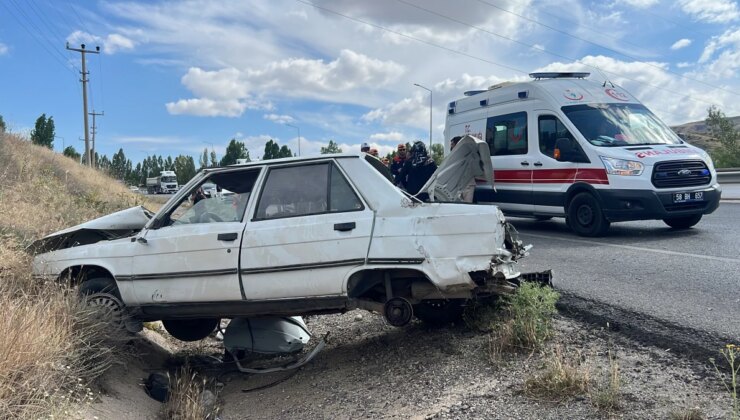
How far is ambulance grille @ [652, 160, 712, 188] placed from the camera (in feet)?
26.7

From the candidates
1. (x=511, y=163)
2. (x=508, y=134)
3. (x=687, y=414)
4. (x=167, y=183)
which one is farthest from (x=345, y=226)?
(x=167, y=183)

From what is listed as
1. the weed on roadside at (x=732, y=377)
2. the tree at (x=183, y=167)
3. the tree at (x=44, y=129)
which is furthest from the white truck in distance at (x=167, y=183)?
the weed on roadside at (x=732, y=377)

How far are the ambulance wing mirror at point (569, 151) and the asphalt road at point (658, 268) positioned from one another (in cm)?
137

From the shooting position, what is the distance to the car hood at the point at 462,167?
7.56 meters

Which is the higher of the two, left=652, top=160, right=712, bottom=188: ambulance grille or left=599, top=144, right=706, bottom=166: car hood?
left=599, top=144, right=706, bottom=166: car hood

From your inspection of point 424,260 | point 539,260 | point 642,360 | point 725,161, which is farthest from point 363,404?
point 725,161

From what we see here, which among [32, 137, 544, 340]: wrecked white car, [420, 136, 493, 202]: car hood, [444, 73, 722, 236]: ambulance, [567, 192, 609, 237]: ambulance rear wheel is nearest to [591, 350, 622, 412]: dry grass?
[32, 137, 544, 340]: wrecked white car

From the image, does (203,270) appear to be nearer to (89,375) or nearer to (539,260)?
(89,375)

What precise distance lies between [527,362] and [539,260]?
3.64 metres

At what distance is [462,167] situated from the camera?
25.4 ft

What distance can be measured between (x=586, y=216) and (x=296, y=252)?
640 centimetres

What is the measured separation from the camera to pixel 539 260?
7.52 meters

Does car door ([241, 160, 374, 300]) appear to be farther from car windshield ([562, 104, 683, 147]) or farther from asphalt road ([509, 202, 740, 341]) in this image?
car windshield ([562, 104, 683, 147])

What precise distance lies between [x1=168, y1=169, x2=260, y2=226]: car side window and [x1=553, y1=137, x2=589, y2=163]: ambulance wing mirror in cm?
612
